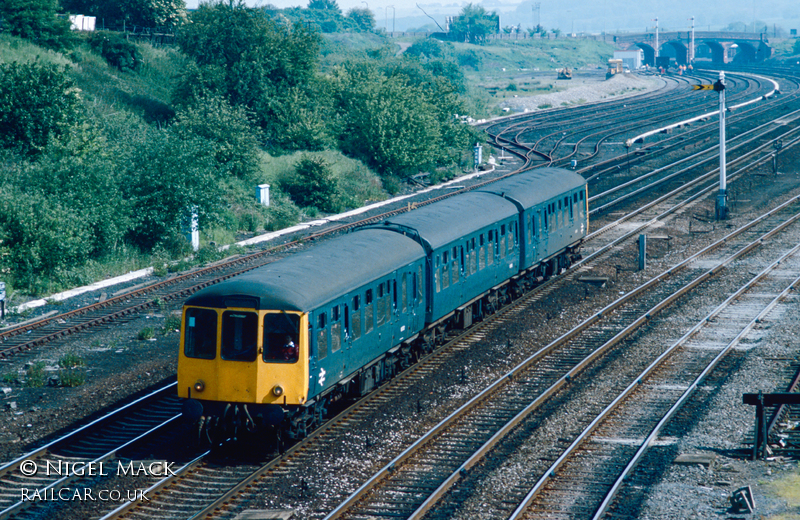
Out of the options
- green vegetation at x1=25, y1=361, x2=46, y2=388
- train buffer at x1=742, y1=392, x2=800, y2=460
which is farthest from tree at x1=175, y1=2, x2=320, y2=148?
train buffer at x1=742, y1=392, x2=800, y2=460

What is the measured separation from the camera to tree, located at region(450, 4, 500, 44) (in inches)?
7082

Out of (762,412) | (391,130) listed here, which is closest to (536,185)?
(762,412)

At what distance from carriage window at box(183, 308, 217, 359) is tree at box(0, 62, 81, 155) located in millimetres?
23250

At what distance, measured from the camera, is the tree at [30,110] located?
3456 cm

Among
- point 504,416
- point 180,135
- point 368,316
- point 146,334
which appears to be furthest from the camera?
point 180,135

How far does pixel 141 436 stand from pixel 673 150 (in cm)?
5234

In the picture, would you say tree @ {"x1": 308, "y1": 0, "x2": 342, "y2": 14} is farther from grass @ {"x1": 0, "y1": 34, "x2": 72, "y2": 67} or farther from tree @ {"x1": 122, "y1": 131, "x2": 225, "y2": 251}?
tree @ {"x1": 122, "y1": 131, "x2": 225, "y2": 251}

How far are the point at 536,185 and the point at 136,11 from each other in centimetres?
5147

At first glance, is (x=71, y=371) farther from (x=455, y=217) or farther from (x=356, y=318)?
(x=455, y=217)

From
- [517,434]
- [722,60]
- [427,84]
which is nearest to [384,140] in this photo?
[427,84]

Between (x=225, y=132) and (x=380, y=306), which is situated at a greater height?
(x=225, y=132)

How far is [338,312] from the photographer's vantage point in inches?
593

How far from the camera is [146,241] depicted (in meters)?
32.2

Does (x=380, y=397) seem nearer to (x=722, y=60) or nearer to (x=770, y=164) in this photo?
(x=770, y=164)
